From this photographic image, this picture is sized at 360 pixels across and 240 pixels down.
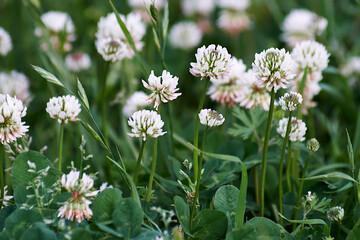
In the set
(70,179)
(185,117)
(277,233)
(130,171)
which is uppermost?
(70,179)

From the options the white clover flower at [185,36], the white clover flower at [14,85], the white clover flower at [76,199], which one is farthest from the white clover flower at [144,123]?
the white clover flower at [185,36]

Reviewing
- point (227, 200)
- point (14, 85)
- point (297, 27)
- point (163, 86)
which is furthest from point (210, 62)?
point (297, 27)

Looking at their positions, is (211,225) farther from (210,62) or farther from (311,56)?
(311,56)

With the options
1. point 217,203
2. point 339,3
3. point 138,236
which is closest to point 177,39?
point 339,3

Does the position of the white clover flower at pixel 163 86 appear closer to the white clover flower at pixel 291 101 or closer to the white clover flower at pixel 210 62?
the white clover flower at pixel 210 62

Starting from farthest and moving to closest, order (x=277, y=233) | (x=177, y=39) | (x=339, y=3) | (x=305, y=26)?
1. (x=339, y=3)
2. (x=177, y=39)
3. (x=305, y=26)
4. (x=277, y=233)

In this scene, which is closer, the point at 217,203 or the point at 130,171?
the point at 217,203

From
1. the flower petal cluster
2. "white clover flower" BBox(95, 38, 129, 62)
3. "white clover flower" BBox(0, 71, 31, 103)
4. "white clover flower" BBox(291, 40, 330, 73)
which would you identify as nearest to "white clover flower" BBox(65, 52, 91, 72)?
"white clover flower" BBox(0, 71, 31, 103)

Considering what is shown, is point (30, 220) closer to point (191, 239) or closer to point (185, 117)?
point (191, 239)
